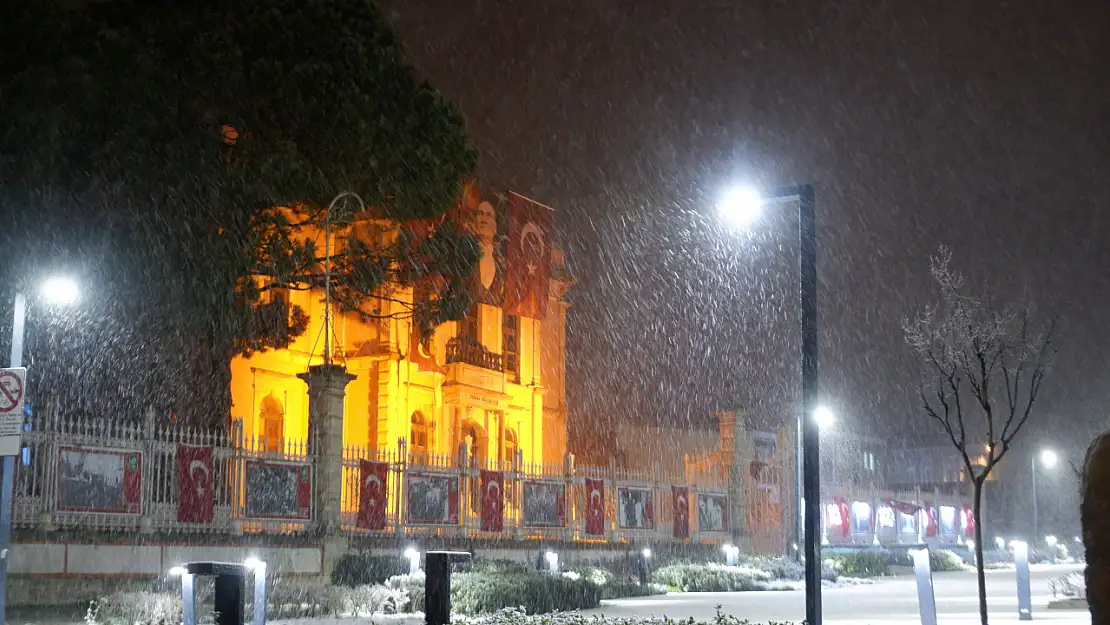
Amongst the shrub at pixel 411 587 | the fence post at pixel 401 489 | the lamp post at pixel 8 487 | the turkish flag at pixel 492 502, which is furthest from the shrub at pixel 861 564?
the lamp post at pixel 8 487

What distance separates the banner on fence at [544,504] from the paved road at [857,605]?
4.15 m

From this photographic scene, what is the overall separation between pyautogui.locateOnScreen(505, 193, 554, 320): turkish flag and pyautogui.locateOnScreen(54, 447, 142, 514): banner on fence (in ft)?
73.6

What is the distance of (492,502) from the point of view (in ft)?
92.2

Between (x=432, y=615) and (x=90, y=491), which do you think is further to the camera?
(x=90, y=491)

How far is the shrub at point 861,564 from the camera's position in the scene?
38125 mm

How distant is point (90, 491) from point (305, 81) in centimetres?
960

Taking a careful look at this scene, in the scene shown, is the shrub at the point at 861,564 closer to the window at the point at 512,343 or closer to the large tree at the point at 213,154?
the window at the point at 512,343

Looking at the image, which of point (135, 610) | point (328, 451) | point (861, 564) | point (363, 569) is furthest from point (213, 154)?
point (861, 564)

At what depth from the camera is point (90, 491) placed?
19109 mm

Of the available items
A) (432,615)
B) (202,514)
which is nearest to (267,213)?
(202,514)

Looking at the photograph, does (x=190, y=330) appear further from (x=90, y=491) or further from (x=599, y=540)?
(x=599, y=540)

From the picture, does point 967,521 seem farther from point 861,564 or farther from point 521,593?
point 521,593

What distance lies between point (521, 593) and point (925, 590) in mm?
8044

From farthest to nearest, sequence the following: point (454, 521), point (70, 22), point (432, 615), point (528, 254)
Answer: point (528, 254) < point (454, 521) < point (70, 22) < point (432, 615)
